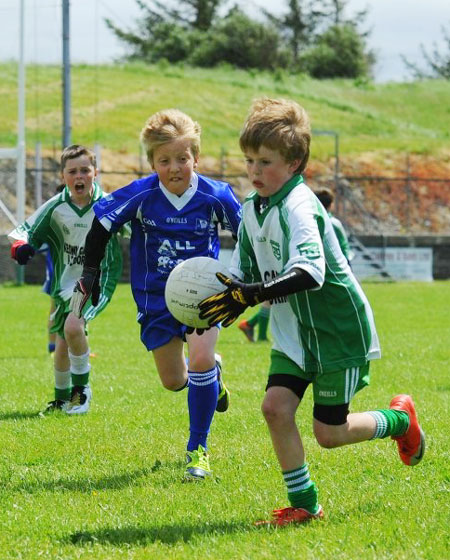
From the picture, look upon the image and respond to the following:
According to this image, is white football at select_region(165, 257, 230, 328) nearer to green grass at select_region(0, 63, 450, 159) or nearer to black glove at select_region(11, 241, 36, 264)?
black glove at select_region(11, 241, 36, 264)

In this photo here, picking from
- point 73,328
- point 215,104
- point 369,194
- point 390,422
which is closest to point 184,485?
point 390,422

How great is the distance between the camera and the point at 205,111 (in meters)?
48.4

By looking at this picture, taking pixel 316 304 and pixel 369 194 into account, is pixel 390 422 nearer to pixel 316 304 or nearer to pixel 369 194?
pixel 316 304

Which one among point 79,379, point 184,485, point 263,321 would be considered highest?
point 184,485

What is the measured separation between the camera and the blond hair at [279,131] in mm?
4402

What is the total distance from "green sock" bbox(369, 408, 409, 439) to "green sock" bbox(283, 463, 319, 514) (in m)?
0.47

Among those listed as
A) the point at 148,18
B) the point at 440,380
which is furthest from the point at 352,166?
the point at 440,380

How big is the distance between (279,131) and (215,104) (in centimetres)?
4597

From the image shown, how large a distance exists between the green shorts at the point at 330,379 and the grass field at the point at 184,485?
53 cm

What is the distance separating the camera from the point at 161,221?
6012 mm

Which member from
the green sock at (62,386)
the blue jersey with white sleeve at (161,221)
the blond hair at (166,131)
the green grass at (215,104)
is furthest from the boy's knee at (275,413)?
the green grass at (215,104)

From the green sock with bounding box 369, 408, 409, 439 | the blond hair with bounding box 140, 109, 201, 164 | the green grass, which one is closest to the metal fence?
the green grass

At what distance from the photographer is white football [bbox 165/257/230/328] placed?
4.55 meters

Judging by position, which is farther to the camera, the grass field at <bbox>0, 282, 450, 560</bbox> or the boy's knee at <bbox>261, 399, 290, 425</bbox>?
the boy's knee at <bbox>261, 399, 290, 425</bbox>
